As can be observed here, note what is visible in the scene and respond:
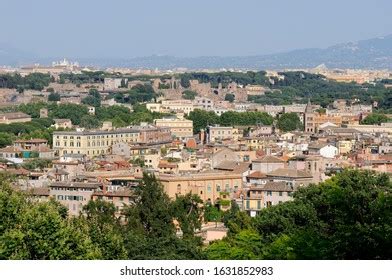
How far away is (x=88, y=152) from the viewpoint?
34.8m

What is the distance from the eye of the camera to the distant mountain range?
14938cm

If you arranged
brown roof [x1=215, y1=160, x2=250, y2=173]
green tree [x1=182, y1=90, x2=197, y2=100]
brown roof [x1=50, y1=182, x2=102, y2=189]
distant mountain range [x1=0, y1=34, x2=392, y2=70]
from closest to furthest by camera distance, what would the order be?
brown roof [x1=50, y1=182, x2=102, y2=189] < brown roof [x1=215, y1=160, x2=250, y2=173] < green tree [x1=182, y1=90, x2=197, y2=100] < distant mountain range [x1=0, y1=34, x2=392, y2=70]

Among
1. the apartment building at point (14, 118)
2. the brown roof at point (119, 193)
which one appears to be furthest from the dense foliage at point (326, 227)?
the apartment building at point (14, 118)

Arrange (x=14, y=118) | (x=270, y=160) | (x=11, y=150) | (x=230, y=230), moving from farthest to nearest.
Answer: (x=14, y=118) < (x=11, y=150) < (x=270, y=160) < (x=230, y=230)

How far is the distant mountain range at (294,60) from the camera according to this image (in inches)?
5881

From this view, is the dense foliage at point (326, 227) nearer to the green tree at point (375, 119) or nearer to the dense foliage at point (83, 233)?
the dense foliage at point (83, 233)

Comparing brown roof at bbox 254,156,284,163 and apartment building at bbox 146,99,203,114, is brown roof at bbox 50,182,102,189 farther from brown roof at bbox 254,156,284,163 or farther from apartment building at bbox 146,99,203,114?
apartment building at bbox 146,99,203,114

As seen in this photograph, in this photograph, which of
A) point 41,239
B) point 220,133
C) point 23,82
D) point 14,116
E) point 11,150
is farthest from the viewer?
point 23,82

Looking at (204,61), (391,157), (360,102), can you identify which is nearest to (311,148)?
(391,157)

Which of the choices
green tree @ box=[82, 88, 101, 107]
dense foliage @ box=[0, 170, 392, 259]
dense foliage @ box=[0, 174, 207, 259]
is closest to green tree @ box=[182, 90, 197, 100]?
green tree @ box=[82, 88, 101, 107]

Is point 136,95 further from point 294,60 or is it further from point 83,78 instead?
point 294,60

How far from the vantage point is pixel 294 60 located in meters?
183

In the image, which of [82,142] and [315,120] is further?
[315,120]

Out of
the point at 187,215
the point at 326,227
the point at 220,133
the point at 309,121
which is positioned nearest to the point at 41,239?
the point at 326,227
